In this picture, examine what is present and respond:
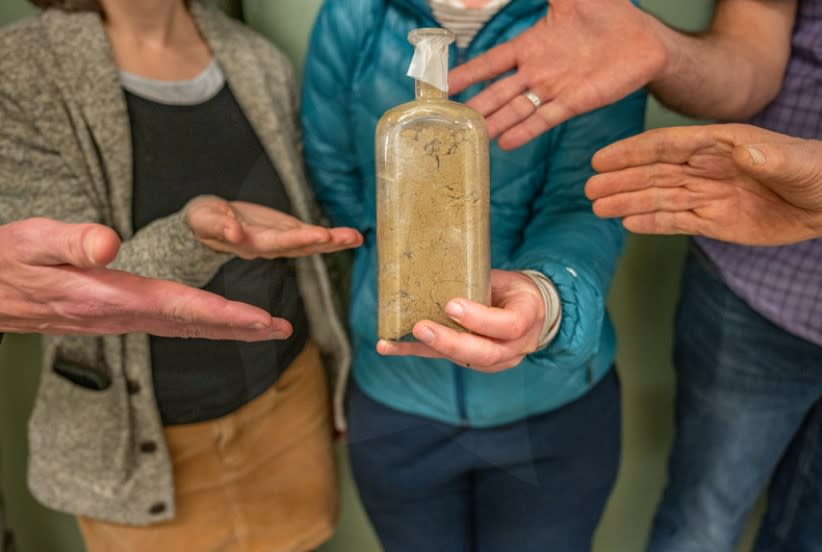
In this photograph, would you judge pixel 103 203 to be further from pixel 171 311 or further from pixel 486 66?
pixel 486 66

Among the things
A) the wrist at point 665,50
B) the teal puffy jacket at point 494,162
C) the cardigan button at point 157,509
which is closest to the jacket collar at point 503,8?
the teal puffy jacket at point 494,162

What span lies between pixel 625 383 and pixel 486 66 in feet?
1.88

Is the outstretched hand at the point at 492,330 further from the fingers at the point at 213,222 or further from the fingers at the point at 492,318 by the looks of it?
the fingers at the point at 213,222

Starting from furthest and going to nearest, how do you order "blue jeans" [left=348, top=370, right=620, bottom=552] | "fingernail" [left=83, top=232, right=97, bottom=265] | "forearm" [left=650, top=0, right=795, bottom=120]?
"blue jeans" [left=348, top=370, right=620, bottom=552], "forearm" [left=650, top=0, right=795, bottom=120], "fingernail" [left=83, top=232, right=97, bottom=265]

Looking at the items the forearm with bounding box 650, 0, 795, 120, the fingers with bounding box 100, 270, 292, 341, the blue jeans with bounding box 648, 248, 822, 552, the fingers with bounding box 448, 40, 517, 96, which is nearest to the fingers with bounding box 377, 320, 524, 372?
the fingers with bounding box 100, 270, 292, 341

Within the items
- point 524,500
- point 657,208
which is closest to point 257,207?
point 657,208

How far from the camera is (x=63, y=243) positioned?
37cm

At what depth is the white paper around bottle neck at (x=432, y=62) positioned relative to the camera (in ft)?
1.39

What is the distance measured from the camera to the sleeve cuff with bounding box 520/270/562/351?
1.69ft

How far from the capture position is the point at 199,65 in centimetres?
50

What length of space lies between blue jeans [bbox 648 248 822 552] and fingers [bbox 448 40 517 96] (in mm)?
412

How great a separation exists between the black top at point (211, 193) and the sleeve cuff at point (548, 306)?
8.0 inches

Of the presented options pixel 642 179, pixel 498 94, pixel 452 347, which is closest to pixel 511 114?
pixel 498 94

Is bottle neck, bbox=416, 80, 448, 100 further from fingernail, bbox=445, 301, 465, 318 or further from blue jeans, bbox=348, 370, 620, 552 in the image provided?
blue jeans, bbox=348, 370, 620, 552
